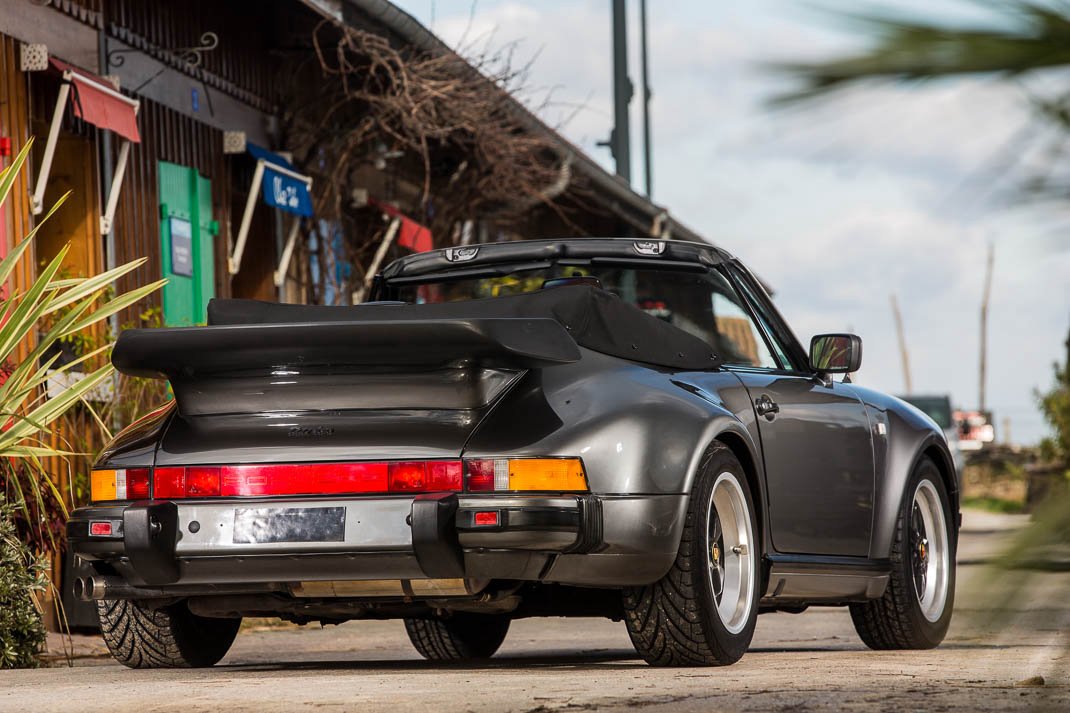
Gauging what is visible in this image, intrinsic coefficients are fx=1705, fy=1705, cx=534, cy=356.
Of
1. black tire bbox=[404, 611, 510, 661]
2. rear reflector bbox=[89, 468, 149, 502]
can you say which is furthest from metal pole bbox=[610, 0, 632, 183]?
rear reflector bbox=[89, 468, 149, 502]

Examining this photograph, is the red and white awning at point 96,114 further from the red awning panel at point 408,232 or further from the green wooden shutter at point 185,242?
the red awning panel at point 408,232

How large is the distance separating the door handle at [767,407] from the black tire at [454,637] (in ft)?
5.46

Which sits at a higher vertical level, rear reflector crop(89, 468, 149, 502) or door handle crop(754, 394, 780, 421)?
door handle crop(754, 394, 780, 421)

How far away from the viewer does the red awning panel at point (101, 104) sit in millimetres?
9453

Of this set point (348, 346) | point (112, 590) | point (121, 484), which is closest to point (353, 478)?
point (348, 346)

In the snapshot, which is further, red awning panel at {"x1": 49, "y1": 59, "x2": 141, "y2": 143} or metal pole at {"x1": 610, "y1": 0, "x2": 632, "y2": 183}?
metal pole at {"x1": 610, "y1": 0, "x2": 632, "y2": 183}

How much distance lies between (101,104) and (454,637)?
435 centimetres

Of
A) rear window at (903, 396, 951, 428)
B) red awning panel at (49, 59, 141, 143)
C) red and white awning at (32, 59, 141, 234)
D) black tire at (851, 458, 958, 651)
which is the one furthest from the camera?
rear window at (903, 396, 951, 428)

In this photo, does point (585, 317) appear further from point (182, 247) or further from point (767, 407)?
point (182, 247)

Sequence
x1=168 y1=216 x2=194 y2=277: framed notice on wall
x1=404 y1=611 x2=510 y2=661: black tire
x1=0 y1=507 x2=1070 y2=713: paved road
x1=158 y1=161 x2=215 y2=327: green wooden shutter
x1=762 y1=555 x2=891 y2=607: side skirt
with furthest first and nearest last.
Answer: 1. x1=168 y1=216 x2=194 y2=277: framed notice on wall
2. x1=158 y1=161 x2=215 y2=327: green wooden shutter
3. x1=404 y1=611 x2=510 y2=661: black tire
4. x1=762 y1=555 x2=891 y2=607: side skirt
5. x1=0 y1=507 x2=1070 y2=713: paved road

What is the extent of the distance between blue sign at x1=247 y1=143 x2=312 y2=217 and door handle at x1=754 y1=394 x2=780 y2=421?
23.9 ft

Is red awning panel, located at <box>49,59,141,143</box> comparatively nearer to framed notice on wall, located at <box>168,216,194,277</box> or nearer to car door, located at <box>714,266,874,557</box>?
framed notice on wall, located at <box>168,216,194,277</box>

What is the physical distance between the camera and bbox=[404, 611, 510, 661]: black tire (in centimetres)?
700

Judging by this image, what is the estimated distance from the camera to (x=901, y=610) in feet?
21.5
